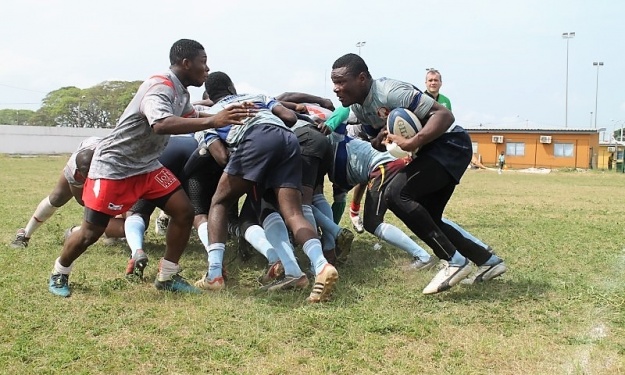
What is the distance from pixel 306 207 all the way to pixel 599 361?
2.90m

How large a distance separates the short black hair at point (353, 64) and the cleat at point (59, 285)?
2.76 metres

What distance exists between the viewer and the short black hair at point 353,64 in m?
4.98

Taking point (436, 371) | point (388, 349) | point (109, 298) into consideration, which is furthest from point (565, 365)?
point (109, 298)

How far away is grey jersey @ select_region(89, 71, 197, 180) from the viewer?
4.78 metres

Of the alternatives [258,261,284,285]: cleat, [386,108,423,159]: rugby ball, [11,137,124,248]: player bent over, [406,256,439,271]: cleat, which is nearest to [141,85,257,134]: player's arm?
[386,108,423,159]: rugby ball

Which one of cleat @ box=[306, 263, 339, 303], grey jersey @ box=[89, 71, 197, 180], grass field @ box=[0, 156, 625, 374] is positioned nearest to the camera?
grass field @ box=[0, 156, 625, 374]

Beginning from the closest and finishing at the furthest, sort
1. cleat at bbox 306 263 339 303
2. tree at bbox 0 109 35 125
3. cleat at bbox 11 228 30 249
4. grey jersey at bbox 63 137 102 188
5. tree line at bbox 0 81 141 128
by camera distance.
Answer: cleat at bbox 306 263 339 303
grey jersey at bbox 63 137 102 188
cleat at bbox 11 228 30 249
tree line at bbox 0 81 141 128
tree at bbox 0 109 35 125

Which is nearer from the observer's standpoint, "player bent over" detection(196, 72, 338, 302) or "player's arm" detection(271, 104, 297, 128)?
"player bent over" detection(196, 72, 338, 302)

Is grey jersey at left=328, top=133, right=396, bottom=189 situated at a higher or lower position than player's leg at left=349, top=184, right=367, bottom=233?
higher

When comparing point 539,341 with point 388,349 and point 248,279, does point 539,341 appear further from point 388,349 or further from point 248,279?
point 248,279

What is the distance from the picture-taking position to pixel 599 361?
345cm

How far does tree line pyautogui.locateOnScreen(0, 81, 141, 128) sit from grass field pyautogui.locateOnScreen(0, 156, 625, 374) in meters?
75.2

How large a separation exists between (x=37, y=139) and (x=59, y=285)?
2563 inches

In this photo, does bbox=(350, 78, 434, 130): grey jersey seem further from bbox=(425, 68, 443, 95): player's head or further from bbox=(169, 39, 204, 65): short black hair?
bbox=(425, 68, 443, 95): player's head
